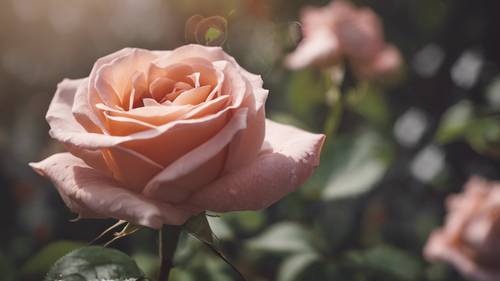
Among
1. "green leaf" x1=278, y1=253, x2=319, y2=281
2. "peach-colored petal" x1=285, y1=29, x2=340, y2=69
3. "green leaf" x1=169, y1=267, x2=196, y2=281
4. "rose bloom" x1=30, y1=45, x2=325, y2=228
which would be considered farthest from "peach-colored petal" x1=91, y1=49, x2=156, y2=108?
"peach-colored petal" x1=285, y1=29, x2=340, y2=69

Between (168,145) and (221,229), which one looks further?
(221,229)

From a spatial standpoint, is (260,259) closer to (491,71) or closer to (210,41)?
(210,41)

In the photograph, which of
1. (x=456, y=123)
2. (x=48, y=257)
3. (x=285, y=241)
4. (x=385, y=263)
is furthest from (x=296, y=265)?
(x=456, y=123)

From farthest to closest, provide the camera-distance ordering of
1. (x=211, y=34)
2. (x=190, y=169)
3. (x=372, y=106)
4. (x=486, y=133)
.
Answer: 1. (x=372, y=106)
2. (x=486, y=133)
3. (x=211, y=34)
4. (x=190, y=169)

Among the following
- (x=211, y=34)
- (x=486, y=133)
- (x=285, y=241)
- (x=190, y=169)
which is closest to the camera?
(x=190, y=169)

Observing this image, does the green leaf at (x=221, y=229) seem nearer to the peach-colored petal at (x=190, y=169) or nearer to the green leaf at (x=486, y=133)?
the peach-colored petal at (x=190, y=169)

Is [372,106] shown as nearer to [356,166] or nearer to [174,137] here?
[356,166]

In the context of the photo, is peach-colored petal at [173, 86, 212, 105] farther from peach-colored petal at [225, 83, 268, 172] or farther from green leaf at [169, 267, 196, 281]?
green leaf at [169, 267, 196, 281]
